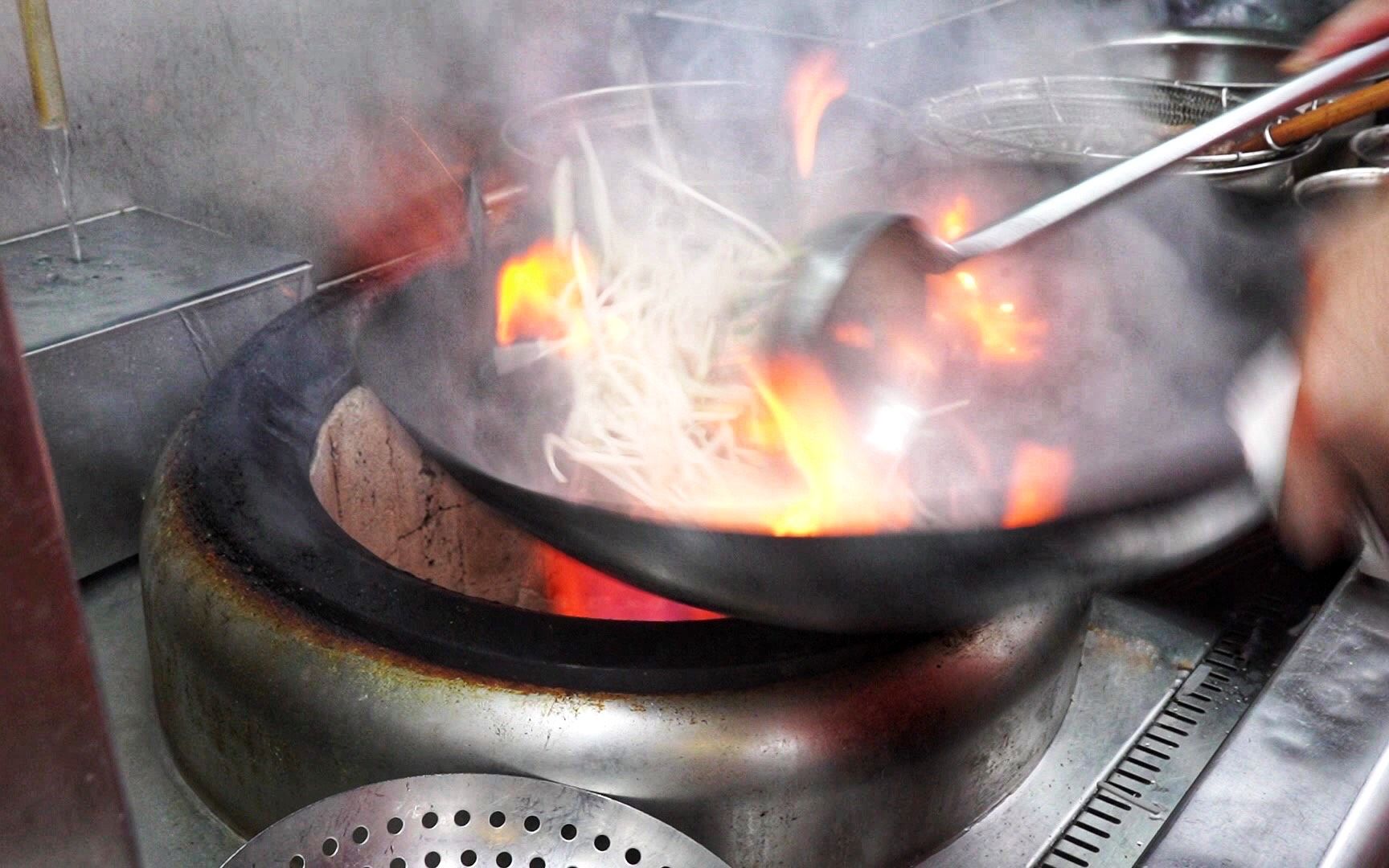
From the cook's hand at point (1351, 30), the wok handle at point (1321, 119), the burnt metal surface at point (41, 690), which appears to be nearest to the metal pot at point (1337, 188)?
the wok handle at point (1321, 119)

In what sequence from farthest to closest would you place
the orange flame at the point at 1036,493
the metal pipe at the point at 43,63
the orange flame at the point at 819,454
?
the metal pipe at the point at 43,63 → the orange flame at the point at 819,454 → the orange flame at the point at 1036,493

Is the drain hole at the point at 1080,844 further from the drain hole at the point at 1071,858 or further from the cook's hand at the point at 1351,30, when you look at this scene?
the cook's hand at the point at 1351,30

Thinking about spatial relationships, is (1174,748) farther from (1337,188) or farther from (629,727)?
(1337,188)

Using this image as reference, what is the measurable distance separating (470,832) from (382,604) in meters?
0.29

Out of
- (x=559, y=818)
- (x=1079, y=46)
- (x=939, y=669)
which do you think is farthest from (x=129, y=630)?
(x=1079, y=46)

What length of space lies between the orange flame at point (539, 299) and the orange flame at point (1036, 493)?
998 mm

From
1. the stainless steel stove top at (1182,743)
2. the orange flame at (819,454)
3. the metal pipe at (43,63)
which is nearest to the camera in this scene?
the orange flame at (819,454)

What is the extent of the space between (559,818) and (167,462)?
78 centimetres

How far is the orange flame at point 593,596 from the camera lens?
6.50ft

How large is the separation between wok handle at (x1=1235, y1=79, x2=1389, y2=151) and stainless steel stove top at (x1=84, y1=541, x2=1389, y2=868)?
0.91 metres

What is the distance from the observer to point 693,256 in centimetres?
195

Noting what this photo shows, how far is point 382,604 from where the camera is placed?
4.48 ft

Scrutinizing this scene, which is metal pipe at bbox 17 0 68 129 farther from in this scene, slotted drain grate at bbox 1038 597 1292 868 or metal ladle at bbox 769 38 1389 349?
slotted drain grate at bbox 1038 597 1292 868

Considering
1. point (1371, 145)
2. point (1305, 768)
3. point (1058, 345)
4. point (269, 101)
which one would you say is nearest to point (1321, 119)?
point (1371, 145)
